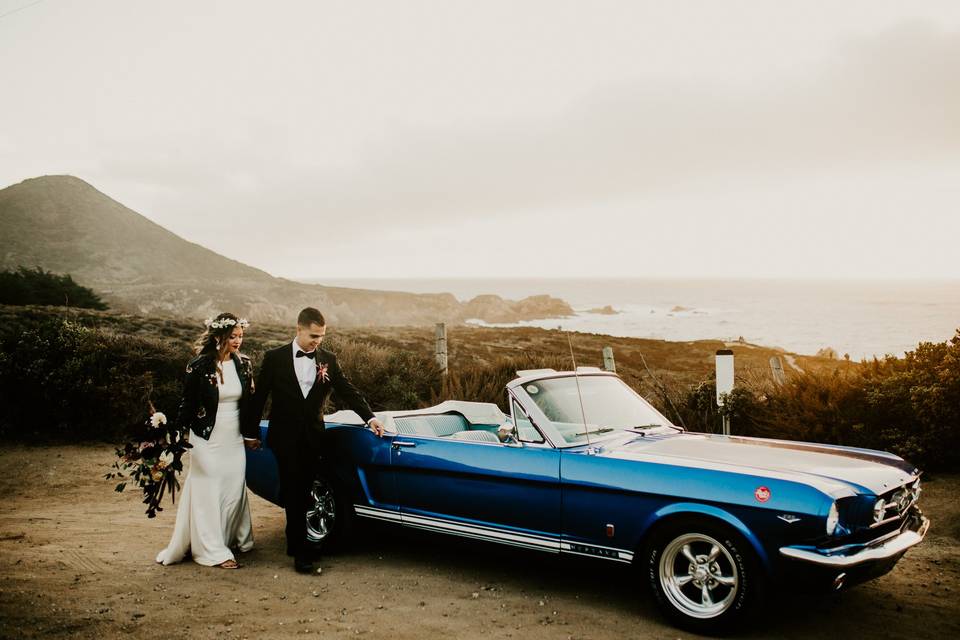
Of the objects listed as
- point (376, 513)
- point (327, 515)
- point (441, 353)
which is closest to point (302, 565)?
point (327, 515)

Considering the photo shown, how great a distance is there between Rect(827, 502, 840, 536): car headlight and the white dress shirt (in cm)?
385

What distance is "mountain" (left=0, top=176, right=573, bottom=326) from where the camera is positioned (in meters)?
70.5

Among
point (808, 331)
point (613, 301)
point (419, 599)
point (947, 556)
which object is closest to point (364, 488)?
point (419, 599)

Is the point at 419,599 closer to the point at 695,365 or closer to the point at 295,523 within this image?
the point at 295,523

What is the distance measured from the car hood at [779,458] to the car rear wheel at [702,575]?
1.34 feet

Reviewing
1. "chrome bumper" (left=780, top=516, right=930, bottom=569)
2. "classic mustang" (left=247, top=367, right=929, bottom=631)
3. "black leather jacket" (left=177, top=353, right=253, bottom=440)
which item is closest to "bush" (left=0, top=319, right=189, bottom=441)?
"black leather jacket" (left=177, top=353, right=253, bottom=440)

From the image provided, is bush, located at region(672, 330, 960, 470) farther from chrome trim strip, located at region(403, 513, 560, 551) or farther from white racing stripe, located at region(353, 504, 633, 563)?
chrome trim strip, located at region(403, 513, 560, 551)

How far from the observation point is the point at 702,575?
14.0 ft

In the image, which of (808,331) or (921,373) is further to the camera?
(808,331)

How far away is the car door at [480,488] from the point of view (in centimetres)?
483

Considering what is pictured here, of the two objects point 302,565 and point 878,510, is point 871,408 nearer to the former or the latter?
point 878,510

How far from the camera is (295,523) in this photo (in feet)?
19.2

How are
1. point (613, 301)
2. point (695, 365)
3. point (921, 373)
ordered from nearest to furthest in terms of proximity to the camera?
point (921, 373) → point (695, 365) → point (613, 301)

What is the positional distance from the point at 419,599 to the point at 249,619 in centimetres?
113
